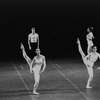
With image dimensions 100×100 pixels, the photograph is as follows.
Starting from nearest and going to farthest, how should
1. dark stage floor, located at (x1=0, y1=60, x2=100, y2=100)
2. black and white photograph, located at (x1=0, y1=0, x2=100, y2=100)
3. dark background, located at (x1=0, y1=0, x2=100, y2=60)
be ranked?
1. dark stage floor, located at (x1=0, y1=60, x2=100, y2=100)
2. black and white photograph, located at (x1=0, y1=0, x2=100, y2=100)
3. dark background, located at (x1=0, y1=0, x2=100, y2=60)

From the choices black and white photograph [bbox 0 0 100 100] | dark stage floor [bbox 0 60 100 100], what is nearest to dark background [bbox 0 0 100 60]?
black and white photograph [bbox 0 0 100 100]

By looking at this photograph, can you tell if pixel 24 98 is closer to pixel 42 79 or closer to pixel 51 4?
pixel 42 79

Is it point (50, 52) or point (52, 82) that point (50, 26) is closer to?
point (50, 52)

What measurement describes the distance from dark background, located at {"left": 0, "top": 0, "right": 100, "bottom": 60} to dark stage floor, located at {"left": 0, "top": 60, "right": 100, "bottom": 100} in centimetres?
368

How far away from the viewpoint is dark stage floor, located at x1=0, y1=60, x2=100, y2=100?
14.4 m

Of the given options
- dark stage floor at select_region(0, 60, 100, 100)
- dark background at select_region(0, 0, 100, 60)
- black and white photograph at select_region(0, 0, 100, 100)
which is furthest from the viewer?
dark background at select_region(0, 0, 100, 60)

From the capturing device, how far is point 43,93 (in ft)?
48.5

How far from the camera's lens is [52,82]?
16781 millimetres

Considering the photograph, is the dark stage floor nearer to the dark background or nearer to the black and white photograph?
the black and white photograph

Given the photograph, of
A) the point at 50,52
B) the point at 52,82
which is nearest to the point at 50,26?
the point at 50,52

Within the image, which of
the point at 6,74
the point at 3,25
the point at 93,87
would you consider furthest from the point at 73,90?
the point at 3,25

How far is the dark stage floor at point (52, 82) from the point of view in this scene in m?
14.4

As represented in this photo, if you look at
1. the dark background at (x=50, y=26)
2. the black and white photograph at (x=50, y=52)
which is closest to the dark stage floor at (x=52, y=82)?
the black and white photograph at (x=50, y=52)

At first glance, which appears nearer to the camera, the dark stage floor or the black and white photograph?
the dark stage floor
